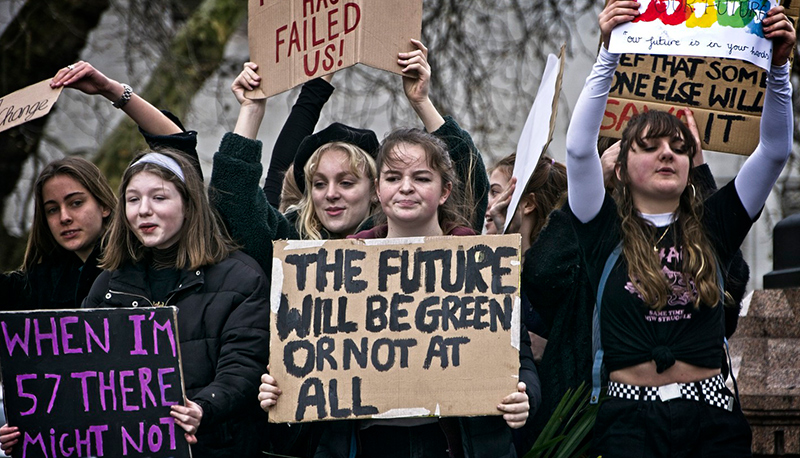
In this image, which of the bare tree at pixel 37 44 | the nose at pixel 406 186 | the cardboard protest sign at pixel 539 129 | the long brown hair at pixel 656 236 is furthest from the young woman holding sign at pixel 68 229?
the bare tree at pixel 37 44

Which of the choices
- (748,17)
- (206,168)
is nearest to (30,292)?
(748,17)

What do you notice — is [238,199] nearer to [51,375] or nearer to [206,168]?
[51,375]

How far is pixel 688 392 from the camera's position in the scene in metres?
3.48

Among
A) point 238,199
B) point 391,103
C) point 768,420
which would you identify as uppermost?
point 391,103

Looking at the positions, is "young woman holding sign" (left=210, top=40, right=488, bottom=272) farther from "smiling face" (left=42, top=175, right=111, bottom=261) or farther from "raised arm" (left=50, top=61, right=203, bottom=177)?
"smiling face" (left=42, top=175, right=111, bottom=261)

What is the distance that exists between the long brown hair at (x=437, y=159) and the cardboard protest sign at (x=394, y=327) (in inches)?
13.7

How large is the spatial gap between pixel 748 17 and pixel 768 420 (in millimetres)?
1897

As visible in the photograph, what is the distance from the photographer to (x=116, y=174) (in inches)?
379

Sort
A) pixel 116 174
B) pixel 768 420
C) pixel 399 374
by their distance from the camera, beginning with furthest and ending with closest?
1. pixel 116 174
2. pixel 768 420
3. pixel 399 374

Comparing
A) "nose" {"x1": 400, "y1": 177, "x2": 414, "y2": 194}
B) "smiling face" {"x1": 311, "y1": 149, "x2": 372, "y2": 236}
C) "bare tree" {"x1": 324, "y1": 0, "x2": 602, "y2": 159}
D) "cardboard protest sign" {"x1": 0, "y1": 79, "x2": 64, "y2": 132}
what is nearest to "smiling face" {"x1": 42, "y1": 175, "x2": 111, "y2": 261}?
"cardboard protest sign" {"x1": 0, "y1": 79, "x2": 64, "y2": 132}

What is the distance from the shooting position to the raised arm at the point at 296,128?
485 cm

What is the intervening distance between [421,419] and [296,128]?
1791mm

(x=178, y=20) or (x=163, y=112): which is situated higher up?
(x=178, y=20)

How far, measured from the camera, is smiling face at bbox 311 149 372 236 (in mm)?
4301
